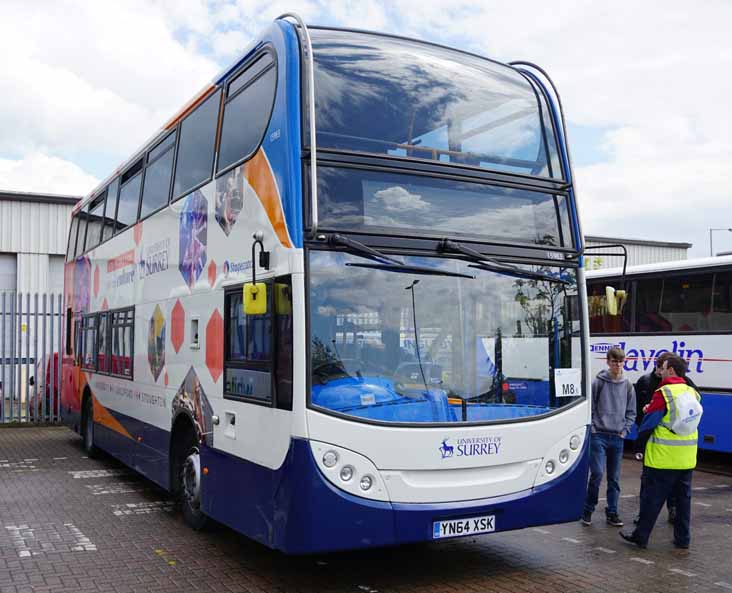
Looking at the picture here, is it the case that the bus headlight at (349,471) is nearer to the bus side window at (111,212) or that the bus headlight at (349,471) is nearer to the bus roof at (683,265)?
the bus side window at (111,212)

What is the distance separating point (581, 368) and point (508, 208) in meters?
1.43

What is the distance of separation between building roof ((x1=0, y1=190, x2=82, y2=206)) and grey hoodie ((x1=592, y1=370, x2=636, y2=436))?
22.0 metres

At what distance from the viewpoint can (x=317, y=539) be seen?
5.61m

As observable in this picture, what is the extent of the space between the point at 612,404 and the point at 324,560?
3.27 meters

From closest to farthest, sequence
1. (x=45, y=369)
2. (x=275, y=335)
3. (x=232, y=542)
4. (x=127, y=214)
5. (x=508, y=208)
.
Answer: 1. (x=275, y=335)
2. (x=508, y=208)
3. (x=232, y=542)
4. (x=127, y=214)
5. (x=45, y=369)

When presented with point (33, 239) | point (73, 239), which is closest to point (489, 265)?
point (73, 239)

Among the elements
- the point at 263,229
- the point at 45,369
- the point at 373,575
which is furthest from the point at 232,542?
the point at 45,369

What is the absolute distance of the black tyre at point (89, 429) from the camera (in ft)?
42.8

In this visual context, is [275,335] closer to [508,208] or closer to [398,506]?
[398,506]

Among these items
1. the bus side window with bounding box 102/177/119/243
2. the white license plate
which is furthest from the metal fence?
the white license plate

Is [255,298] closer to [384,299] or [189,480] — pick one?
[384,299]

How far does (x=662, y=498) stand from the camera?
740 centimetres

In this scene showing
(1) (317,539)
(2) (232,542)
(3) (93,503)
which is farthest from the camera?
(3) (93,503)

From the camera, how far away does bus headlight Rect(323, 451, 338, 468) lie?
565cm
